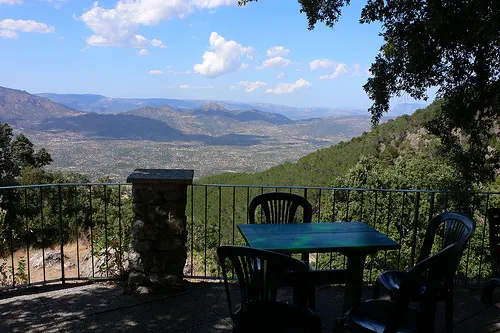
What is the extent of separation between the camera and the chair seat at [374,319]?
2193mm

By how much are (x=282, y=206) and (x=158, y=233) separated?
1220mm

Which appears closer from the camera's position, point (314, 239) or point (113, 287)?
point (314, 239)

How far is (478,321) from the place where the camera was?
336 cm

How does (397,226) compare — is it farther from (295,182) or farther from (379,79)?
(295,182)

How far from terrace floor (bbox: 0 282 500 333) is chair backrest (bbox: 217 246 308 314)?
1177 millimetres

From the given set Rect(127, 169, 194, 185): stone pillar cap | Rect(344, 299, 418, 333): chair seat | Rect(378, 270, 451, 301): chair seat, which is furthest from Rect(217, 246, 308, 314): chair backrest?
Rect(127, 169, 194, 185): stone pillar cap

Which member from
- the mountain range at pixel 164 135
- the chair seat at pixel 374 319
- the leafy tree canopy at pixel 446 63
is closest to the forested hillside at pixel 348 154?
the mountain range at pixel 164 135

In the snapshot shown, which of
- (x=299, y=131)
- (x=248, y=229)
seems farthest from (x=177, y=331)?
(x=299, y=131)

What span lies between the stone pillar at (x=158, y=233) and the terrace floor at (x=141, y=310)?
17 cm

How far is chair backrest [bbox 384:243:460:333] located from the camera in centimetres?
198

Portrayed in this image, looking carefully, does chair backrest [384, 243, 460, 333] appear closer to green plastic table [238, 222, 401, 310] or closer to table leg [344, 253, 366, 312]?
green plastic table [238, 222, 401, 310]

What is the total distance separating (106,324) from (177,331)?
60cm

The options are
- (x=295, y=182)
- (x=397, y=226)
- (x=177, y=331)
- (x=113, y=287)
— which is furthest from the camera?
(x=295, y=182)

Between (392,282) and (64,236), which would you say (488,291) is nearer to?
(392,282)
